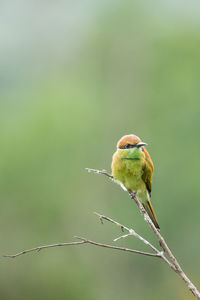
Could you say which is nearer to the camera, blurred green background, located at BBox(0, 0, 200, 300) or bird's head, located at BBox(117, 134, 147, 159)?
bird's head, located at BBox(117, 134, 147, 159)

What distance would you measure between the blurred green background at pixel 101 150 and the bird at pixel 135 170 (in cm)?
881

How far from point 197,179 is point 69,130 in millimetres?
5070

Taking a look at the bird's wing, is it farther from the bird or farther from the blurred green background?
the blurred green background

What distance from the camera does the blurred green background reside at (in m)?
15.2

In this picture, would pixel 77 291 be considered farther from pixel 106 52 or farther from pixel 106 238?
pixel 106 52

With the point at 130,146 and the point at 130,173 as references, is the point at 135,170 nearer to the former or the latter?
the point at 130,173

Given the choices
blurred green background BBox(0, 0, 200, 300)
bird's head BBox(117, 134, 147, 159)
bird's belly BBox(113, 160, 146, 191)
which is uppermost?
bird's head BBox(117, 134, 147, 159)

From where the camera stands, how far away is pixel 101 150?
18859 millimetres

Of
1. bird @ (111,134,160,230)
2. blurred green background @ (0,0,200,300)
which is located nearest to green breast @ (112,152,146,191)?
bird @ (111,134,160,230)

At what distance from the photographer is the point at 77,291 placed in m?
14.5

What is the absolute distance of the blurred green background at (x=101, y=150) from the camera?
49.9 feet

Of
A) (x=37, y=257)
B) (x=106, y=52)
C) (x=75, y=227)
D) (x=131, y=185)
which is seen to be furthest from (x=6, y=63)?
(x=131, y=185)

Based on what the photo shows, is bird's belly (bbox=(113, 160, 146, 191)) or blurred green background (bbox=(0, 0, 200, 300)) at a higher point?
bird's belly (bbox=(113, 160, 146, 191))

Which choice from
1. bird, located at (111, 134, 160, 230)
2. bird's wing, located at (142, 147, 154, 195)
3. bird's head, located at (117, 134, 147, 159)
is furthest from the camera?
bird's wing, located at (142, 147, 154, 195)
